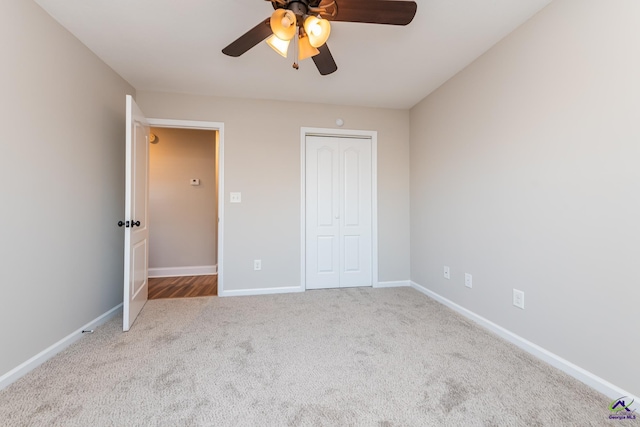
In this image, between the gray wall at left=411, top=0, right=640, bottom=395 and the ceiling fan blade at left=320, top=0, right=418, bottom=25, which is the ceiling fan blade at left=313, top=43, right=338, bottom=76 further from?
the gray wall at left=411, top=0, right=640, bottom=395

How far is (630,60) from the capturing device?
1.39 m

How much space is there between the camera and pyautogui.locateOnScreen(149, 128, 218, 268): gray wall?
13.9 feet

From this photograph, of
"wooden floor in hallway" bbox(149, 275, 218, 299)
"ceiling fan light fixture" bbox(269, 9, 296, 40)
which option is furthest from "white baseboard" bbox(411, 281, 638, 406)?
"wooden floor in hallway" bbox(149, 275, 218, 299)

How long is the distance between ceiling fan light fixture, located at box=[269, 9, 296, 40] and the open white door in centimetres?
158

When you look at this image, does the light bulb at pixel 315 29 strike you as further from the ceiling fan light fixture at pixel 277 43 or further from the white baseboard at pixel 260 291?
the white baseboard at pixel 260 291

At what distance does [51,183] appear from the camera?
1.89 meters

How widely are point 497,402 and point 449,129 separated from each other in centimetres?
235

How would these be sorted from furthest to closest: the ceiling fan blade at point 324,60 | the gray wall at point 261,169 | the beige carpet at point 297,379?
the gray wall at point 261,169 → the ceiling fan blade at point 324,60 → the beige carpet at point 297,379

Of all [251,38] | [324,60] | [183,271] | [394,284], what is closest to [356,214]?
[394,284]

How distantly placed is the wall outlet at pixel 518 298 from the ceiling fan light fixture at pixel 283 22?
2326mm

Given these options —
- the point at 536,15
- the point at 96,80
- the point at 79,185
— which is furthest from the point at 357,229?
the point at 96,80

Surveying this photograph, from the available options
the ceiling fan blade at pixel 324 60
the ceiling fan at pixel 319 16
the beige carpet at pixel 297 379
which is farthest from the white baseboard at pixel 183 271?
the ceiling fan at pixel 319 16

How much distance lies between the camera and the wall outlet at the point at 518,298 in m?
1.99

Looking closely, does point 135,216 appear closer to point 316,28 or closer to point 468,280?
point 316,28
